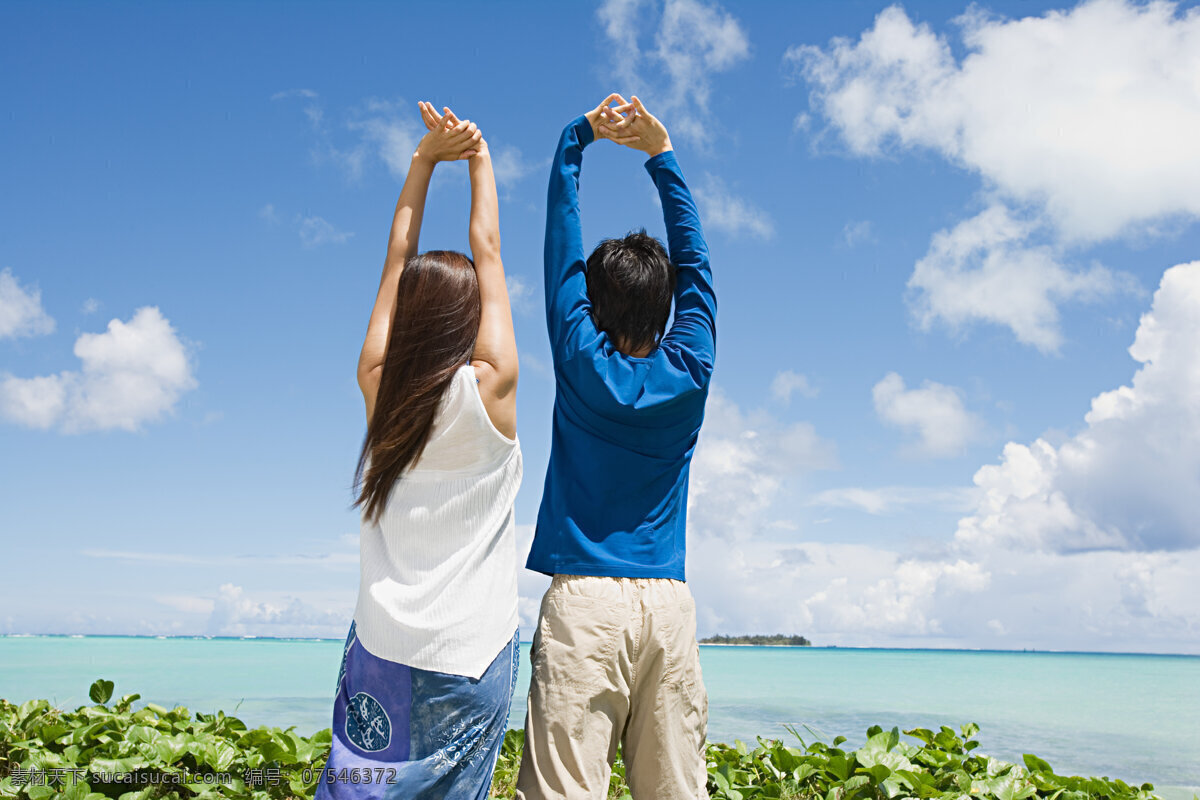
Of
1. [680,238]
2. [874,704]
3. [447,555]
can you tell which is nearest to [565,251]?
[680,238]

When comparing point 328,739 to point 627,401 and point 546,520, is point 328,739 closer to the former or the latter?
point 546,520

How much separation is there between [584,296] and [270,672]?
51.6ft

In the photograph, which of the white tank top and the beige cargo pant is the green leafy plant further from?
the white tank top

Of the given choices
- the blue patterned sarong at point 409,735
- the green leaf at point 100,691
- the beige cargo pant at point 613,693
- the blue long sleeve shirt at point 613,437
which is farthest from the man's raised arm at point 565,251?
the green leaf at point 100,691

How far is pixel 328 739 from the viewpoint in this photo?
3.79 metres

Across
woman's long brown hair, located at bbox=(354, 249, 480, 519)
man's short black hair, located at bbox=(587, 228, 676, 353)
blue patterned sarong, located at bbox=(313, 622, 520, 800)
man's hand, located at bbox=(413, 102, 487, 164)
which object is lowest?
blue patterned sarong, located at bbox=(313, 622, 520, 800)

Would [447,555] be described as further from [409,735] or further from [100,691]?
[100,691]

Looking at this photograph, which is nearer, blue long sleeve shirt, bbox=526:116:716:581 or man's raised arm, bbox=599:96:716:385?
blue long sleeve shirt, bbox=526:116:716:581

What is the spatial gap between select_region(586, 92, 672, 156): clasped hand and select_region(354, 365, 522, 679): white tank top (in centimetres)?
110

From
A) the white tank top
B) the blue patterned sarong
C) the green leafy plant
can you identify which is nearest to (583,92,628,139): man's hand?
the white tank top

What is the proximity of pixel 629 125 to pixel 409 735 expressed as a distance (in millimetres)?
1974

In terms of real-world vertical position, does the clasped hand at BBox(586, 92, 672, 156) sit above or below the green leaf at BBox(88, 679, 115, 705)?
above

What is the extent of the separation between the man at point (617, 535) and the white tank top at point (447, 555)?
18 cm

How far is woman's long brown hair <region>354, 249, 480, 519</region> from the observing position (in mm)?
2131
